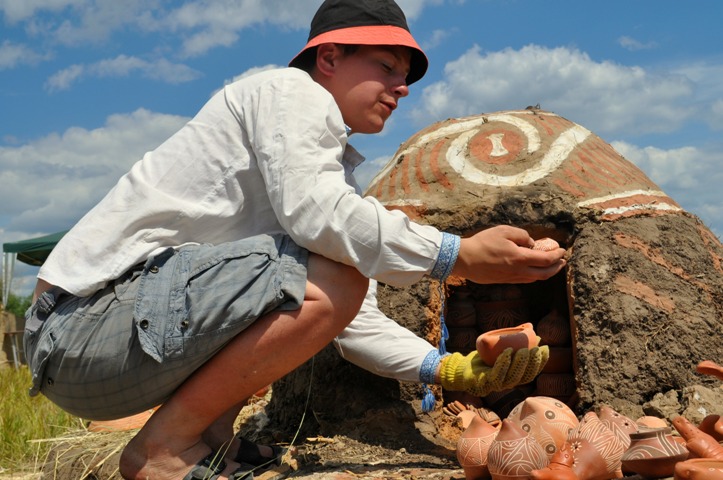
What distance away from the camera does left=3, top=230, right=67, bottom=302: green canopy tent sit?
13.0 m

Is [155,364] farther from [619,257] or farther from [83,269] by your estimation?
[619,257]

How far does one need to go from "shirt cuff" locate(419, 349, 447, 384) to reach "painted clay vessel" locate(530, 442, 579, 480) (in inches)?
37.6

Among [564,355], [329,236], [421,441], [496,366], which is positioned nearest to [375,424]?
[421,441]

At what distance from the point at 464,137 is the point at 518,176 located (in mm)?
508

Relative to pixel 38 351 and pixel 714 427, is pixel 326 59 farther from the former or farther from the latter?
pixel 714 427

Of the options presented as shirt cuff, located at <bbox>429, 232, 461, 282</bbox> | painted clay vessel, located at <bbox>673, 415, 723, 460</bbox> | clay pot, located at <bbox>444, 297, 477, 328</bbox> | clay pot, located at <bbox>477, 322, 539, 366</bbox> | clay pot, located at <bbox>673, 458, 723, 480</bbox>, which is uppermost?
shirt cuff, located at <bbox>429, 232, 461, 282</bbox>

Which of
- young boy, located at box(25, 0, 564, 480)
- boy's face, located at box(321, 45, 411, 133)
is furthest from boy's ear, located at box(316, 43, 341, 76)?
young boy, located at box(25, 0, 564, 480)

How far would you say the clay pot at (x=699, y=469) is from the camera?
76.7 inches

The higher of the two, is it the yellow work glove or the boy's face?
the boy's face

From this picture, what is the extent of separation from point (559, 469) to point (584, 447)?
0.48ft

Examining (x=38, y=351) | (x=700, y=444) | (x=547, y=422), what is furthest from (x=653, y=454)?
(x=38, y=351)

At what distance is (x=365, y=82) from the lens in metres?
2.79

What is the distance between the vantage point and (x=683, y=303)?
3945 mm

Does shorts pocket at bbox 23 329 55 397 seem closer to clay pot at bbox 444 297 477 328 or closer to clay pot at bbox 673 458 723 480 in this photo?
clay pot at bbox 673 458 723 480
